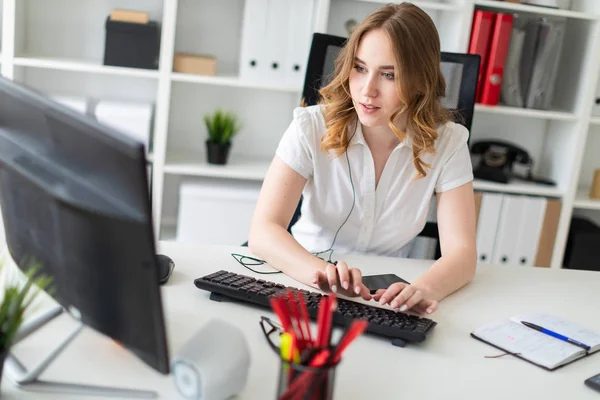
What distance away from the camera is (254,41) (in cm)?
267

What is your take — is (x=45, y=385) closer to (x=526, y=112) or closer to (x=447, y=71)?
(x=447, y=71)

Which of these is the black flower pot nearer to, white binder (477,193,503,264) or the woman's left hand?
white binder (477,193,503,264)

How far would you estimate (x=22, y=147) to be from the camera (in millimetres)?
891

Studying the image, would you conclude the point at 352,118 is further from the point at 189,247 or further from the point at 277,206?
the point at 189,247

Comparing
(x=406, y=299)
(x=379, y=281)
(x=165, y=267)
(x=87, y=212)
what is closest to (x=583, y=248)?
(x=379, y=281)

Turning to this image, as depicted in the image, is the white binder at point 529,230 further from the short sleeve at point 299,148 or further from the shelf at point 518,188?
the short sleeve at point 299,148

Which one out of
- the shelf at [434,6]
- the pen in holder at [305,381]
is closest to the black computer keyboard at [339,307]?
the pen in holder at [305,381]

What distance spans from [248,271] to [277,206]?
8.6 inches

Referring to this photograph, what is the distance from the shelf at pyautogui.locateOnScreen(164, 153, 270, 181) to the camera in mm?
2719

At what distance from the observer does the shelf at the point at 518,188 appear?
9.55ft

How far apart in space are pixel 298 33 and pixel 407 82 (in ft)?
3.94

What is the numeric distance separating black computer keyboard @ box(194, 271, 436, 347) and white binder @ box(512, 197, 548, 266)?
189 cm

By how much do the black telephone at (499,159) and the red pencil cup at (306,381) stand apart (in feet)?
7.65

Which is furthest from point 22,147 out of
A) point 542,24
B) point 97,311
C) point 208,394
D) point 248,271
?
point 542,24
